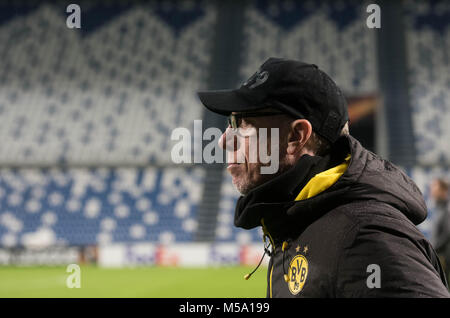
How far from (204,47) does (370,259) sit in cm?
2384

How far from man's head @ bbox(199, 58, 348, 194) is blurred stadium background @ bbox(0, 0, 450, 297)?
15.1 meters

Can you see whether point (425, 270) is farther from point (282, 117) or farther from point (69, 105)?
point (69, 105)

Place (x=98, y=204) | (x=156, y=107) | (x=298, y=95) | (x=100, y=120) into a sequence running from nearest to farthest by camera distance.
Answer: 1. (x=298, y=95)
2. (x=98, y=204)
3. (x=100, y=120)
4. (x=156, y=107)

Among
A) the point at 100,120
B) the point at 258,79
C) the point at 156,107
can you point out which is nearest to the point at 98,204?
the point at 100,120

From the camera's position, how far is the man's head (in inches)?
56.6

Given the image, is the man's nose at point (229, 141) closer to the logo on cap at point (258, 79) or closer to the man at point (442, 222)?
the logo on cap at point (258, 79)

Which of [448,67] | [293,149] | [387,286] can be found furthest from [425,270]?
[448,67]

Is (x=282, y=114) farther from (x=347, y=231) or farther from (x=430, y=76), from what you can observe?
(x=430, y=76)

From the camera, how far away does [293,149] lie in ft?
4.97

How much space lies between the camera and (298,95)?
Result: 4.69ft

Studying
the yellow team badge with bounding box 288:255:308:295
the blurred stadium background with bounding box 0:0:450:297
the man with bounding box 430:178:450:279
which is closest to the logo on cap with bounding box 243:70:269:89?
the yellow team badge with bounding box 288:255:308:295

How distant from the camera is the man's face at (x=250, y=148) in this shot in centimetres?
151

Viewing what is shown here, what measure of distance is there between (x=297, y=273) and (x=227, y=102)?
0.55m

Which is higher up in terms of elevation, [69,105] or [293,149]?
[69,105]
